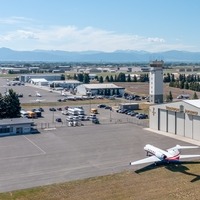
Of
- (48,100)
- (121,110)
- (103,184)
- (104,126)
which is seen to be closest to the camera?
(103,184)

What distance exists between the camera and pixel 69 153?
4341cm

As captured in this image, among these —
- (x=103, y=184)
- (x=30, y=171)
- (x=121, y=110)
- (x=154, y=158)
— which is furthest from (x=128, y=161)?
(x=121, y=110)

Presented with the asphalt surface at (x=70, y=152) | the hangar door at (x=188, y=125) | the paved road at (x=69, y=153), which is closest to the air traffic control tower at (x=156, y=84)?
the asphalt surface at (x=70, y=152)

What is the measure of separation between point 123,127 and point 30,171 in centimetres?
2715

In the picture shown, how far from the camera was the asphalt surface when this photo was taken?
34.6 metres

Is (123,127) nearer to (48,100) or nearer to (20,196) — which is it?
(20,196)

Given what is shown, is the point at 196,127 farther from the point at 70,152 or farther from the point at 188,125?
the point at 70,152

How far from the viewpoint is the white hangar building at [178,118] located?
1981 inches

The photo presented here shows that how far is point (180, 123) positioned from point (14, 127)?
25.6 meters

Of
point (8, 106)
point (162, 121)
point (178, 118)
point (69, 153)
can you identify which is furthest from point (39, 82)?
point (69, 153)

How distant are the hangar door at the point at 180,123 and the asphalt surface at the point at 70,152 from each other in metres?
2.56

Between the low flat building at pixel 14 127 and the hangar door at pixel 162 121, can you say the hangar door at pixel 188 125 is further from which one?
the low flat building at pixel 14 127

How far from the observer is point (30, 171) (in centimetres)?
3603

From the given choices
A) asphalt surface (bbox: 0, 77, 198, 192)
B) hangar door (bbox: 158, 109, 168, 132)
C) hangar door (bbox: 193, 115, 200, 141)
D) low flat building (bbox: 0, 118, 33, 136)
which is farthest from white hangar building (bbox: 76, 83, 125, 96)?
hangar door (bbox: 193, 115, 200, 141)
